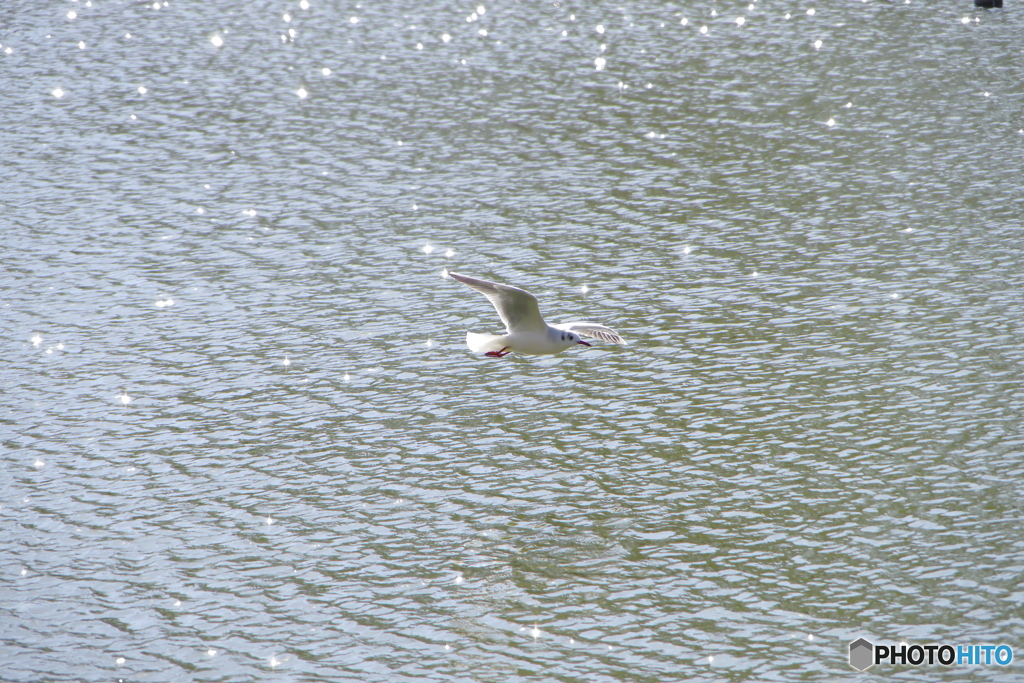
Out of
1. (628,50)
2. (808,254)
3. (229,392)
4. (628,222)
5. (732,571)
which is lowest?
(732,571)

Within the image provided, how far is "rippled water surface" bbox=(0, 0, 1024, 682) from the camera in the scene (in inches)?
662

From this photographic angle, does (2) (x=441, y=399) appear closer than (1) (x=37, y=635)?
No

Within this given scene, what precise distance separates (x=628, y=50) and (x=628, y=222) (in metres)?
16.3

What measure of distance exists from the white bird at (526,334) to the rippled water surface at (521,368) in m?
2.29

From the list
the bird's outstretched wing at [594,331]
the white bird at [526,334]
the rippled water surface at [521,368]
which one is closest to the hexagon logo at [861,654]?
the rippled water surface at [521,368]

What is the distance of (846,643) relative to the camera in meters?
15.7

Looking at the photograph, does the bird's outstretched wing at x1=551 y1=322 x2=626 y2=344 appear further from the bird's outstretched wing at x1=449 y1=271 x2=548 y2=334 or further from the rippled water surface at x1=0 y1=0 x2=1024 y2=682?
the rippled water surface at x1=0 y1=0 x2=1024 y2=682

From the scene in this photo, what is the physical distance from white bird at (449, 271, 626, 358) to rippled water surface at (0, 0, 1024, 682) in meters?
2.29

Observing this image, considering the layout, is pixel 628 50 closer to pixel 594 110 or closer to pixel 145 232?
pixel 594 110

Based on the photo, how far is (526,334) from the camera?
64.7 ft

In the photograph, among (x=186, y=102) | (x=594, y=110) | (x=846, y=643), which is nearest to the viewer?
(x=846, y=643)

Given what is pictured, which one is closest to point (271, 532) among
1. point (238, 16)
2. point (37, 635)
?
point (37, 635)

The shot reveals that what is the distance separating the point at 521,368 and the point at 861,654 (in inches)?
427

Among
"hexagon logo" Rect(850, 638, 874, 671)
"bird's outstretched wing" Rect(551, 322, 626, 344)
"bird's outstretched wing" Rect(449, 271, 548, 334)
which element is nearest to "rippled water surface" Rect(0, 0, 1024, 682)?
"hexagon logo" Rect(850, 638, 874, 671)
